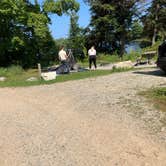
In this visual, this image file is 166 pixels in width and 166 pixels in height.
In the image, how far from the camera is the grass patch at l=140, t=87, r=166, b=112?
486 inches

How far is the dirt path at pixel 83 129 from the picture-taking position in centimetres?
797

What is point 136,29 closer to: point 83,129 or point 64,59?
point 64,59

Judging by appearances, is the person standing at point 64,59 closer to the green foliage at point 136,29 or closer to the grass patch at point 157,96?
the grass patch at point 157,96

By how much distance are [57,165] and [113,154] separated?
1047 millimetres

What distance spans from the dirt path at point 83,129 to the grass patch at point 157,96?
0.90 ft

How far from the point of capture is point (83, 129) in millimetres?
10047

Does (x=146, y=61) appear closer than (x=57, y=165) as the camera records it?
No

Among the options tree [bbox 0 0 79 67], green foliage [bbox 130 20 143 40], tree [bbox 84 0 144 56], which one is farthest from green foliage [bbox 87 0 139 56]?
tree [bbox 0 0 79 67]

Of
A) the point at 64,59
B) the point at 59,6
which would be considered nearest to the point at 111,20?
the point at 59,6

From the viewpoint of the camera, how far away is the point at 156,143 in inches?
343

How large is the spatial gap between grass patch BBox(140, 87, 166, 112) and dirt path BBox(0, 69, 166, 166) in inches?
10.8

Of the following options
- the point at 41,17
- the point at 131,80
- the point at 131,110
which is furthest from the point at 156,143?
the point at 41,17

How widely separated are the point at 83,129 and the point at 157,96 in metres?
4.29

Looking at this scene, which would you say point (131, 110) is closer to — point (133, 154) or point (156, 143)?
point (156, 143)
